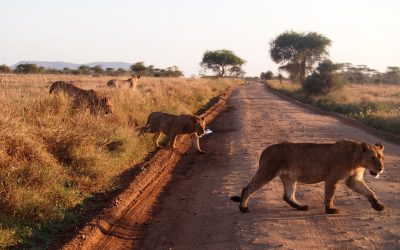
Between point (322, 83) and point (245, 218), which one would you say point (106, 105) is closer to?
point (245, 218)

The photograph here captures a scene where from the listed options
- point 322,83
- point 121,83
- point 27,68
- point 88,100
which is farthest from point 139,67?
point 88,100

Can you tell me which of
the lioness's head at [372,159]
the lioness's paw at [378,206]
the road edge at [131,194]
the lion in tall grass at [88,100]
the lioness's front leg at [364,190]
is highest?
the lion in tall grass at [88,100]

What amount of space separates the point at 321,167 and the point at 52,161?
5.08 m

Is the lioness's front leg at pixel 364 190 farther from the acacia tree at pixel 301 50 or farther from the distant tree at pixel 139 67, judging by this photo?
the distant tree at pixel 139 67

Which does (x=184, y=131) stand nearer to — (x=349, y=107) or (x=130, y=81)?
(x=130, y=81)

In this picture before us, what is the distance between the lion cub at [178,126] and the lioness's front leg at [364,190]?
6540 mm

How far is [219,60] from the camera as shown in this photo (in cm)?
10144

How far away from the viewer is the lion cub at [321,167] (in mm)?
7492

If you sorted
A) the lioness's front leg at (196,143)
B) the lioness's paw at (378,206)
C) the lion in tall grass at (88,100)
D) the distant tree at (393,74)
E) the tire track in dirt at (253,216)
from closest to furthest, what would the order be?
the tire track in dirt at (253,216) → the lioness's paw at (378,206) → the lioness's front leg at (196,143) → the lion in tall grass at (88,100) → the distant tree at (393,74)

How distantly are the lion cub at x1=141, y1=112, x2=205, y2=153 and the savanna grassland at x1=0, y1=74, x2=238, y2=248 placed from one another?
585 mm

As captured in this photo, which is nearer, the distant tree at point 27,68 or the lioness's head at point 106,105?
the lioness's head at point 106,105

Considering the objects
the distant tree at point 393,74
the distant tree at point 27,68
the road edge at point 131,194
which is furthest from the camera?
the distant tree at point 393,74

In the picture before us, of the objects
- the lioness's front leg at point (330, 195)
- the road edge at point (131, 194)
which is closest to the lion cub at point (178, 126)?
the road edge at point (131, 194)

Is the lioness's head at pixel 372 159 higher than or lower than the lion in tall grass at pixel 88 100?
lower
